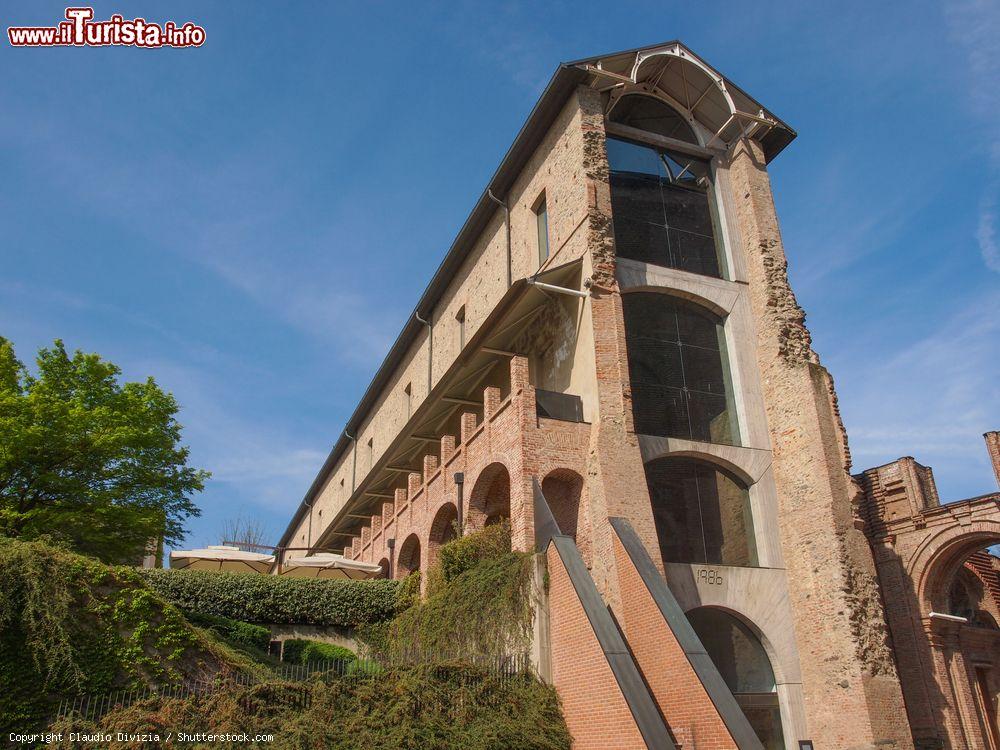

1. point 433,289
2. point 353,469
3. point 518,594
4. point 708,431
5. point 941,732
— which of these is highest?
point 433,289

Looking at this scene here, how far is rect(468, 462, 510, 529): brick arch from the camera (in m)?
18.5

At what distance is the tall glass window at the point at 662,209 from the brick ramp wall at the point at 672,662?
8.29 m

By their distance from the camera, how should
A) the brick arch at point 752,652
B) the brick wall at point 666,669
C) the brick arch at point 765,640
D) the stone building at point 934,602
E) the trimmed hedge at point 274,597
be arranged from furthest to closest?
the stone building at point 934,602 < the trimmed hedge at point 274,597 < the brick arch at point 765,640 < the brick arch at point 752,652 < the brick wall at point 666,669

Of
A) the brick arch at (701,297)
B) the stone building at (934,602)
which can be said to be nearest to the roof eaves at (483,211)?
the brick arch at (701,297)

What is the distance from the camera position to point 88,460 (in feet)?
66.4

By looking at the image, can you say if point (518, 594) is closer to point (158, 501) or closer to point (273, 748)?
point (273, 748)

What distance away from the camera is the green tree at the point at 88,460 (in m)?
19.4

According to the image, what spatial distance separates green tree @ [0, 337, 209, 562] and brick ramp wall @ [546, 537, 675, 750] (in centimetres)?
1194

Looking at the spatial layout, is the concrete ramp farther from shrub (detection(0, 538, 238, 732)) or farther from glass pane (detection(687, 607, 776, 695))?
shrub (detection(0, 538, 238, 732))

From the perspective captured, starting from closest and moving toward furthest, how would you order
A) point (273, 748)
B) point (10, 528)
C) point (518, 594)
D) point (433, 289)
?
point (273, 748) → point (518, 594) → point (10, 528) → point (433, 289)

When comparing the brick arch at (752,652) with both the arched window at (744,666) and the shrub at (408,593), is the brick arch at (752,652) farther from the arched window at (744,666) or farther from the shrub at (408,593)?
the shrub at (408,593)

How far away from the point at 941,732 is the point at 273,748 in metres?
15.8

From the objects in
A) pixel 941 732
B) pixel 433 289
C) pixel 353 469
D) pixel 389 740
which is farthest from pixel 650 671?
pixel 353 469

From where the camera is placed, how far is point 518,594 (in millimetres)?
14867
